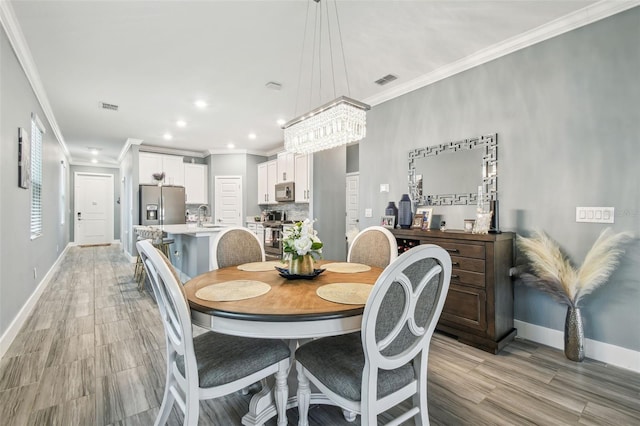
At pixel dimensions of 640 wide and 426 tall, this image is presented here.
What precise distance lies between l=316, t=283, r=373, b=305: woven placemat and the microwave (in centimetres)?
429

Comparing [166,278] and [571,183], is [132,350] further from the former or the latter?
[571,183]

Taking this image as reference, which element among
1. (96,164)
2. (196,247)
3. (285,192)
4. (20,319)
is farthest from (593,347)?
(96,164)

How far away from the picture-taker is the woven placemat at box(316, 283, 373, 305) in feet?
4.39

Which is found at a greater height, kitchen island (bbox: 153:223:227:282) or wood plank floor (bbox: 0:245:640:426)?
kitchen island (bbox: 153:223:227:282)

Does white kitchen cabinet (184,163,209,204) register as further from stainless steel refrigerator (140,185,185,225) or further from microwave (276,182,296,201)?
microwave (276,182,296,201)

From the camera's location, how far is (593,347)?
7.37 feet

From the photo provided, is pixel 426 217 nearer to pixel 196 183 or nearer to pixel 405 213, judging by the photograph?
pixel 405 213

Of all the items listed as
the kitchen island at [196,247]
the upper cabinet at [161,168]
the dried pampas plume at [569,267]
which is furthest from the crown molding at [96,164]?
the dried pampas plume at [569,267]

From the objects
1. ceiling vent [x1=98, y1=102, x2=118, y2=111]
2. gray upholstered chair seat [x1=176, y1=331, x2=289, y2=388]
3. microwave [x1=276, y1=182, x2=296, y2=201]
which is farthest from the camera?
microwave [x1=276, y1=182, x2=296, y2=201]

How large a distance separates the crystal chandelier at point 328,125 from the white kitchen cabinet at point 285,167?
3.19m

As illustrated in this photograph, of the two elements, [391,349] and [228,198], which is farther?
[228,198]

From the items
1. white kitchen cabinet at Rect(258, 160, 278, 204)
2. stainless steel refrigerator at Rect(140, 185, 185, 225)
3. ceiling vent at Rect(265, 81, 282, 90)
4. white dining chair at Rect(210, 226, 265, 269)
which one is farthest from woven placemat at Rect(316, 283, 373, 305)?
stainless steel refrigerator at Rect(140, 185, 185, 225)

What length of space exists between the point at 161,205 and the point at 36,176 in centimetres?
275

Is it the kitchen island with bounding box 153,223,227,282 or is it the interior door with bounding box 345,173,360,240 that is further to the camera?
the interior door with bounding box 345,173,360,240
